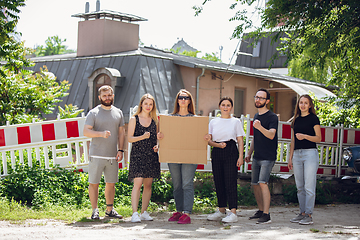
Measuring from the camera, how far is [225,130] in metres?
6.39

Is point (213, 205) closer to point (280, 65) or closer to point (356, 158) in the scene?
point (356, 158)

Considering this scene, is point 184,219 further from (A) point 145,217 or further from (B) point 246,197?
(B) point 246,197

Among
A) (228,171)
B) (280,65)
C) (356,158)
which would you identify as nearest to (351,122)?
(356,158)

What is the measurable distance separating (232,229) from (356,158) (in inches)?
173

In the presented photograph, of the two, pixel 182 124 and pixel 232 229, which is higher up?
pixel 182 124

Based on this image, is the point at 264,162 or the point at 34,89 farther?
the point at 34,89

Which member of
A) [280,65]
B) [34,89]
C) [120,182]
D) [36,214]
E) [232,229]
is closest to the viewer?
[232,229]

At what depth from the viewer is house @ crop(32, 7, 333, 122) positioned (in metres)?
16.0

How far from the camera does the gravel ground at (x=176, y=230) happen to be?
205 inches

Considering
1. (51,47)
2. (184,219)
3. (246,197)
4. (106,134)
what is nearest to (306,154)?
(184,219)

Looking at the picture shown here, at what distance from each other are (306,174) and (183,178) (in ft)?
6.27

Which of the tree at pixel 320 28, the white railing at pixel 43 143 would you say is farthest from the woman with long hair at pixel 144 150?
the tree at pixel 320 28

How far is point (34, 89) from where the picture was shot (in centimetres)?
1073

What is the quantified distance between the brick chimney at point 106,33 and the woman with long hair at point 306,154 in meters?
13.3
